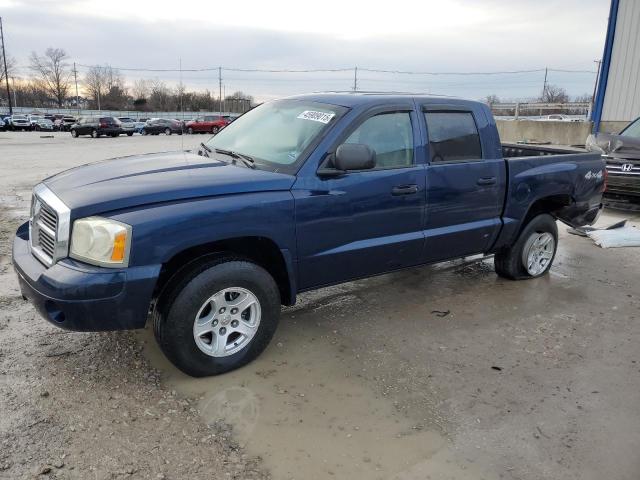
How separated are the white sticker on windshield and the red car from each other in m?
39.8

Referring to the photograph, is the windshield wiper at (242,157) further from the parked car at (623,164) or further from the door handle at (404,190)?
the parked car at (623,164)

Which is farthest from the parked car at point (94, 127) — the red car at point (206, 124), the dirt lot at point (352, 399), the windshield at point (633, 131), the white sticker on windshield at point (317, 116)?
the white sticker on windshield at point (317, 116)

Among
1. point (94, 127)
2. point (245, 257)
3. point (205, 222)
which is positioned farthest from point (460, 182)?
point (94, 127)

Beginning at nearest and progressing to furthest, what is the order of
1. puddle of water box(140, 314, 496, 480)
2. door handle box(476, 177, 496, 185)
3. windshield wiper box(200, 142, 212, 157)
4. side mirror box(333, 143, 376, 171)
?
puddle of water box(140, 314, 496, 480)
side mirror box(333, 143, 376, 171)
windshield wiper box(200, 142, 212, 157)
door handle box(476, 177, 496, 185)

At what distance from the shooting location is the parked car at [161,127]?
41.1 m

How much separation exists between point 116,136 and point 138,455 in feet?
126

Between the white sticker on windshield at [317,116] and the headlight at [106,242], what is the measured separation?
1.68 m

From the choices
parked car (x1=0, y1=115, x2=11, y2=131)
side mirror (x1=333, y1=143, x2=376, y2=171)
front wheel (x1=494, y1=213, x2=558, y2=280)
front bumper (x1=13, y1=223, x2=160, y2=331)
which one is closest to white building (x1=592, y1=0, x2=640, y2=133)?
front wheel (x1=494, y1=213, x2=558, y2=280)

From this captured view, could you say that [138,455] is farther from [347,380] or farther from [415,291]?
[415,291]

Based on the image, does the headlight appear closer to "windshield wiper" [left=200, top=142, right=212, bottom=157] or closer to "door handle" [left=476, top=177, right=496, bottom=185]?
"windshield wiper" [left=200, top=142, right=212, bottom=157]

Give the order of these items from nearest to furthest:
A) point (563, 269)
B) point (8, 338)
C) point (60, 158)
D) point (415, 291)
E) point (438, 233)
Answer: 1. point (8, 338)
2. point (438, 233)
3. point (415, 291)
4. point (563, 269)
5. point (60, 158)

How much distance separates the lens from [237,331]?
11.6 feet

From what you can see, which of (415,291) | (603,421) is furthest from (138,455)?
(415,291)

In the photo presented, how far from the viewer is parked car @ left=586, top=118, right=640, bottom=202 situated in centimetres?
886
